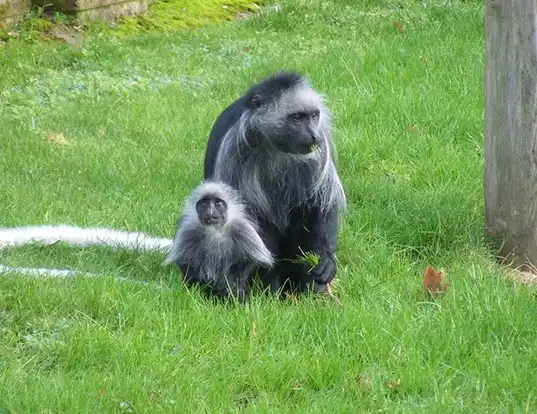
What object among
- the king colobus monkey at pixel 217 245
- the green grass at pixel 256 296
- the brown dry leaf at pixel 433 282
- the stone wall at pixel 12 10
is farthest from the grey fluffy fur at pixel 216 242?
the stone wall at pixel 12 10

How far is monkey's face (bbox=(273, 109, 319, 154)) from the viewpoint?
16.5ft

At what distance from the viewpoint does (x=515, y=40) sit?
529 centimetres

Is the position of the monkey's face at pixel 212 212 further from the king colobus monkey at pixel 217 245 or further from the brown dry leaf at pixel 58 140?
the brown dry leaf at pixel 58 140

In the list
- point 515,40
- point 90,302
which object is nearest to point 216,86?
point 515,40

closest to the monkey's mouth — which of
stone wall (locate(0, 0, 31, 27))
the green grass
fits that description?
the green grass

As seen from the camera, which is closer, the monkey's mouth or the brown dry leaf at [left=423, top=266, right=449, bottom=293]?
the monkey's mouth

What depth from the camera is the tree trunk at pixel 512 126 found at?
17.4ft

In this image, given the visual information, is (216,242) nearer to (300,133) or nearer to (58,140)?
(300,133)

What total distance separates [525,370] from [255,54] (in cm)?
676

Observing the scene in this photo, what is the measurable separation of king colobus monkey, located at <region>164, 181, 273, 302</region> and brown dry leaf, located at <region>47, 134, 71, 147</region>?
279 cm

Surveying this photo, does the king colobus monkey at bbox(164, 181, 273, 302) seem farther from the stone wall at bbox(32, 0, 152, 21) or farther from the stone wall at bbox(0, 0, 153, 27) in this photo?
the stone wall at bbox(32, 0, 152, 21)

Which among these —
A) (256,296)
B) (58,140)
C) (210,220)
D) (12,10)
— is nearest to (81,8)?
(12,10)

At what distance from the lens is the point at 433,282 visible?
4.96m

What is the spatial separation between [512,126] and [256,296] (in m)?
1.72
